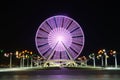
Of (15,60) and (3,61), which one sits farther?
(15,60)

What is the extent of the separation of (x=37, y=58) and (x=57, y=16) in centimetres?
8444

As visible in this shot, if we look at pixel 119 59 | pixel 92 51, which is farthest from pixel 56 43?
pixel 92 51

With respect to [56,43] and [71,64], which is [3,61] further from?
[56,43]

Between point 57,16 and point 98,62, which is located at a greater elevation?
point 57,16

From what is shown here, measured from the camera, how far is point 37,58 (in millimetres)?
167875

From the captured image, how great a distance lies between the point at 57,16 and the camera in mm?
85250

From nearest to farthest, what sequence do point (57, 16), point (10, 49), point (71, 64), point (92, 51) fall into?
point (57, 16) < point (71, 64) < point (10, 49) < point (92, 51)

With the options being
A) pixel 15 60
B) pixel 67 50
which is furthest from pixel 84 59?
pixel 67 50

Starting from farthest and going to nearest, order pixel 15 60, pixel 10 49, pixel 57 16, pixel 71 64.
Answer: pixel 15 60, pixel 10 49, pixel 71 64, pixel 57 16

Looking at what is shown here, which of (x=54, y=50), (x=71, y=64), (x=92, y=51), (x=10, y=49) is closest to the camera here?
(x=54, y=50)

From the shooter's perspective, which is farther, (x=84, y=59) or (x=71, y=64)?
(x=84, y=59)

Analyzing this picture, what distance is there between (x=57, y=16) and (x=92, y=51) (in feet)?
294

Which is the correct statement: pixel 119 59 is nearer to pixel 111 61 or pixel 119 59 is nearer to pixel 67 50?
pixel 111 61

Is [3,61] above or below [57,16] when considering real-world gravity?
below
